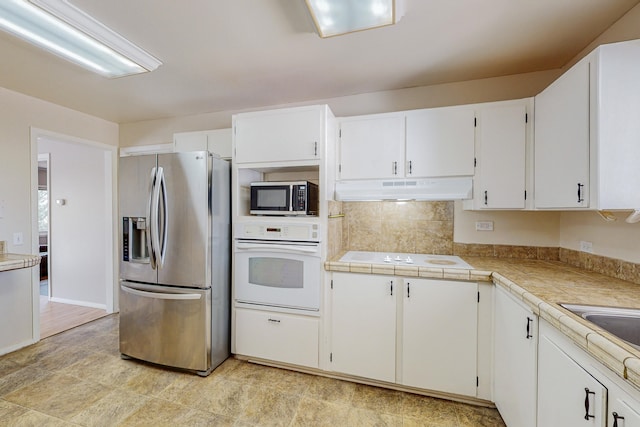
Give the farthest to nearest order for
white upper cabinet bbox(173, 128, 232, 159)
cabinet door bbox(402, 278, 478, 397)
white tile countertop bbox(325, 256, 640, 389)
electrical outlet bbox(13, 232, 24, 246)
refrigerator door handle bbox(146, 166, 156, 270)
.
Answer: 1. white upper cabinet bbox(173, 128, 232, 159)
2. electrical outlet bbox(13, 232, 24, 246)
3. refrigerator door handle bbox(146, 166, 156, 270)
4. cabinet door bbox(402, 278, 478, 397)
5. white tile countertop bbox(325, 256, 640, 389)

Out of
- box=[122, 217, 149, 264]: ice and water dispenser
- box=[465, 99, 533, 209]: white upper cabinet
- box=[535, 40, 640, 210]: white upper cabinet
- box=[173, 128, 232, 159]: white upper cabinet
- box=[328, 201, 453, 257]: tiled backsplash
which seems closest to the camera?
box=[535, 40, 640, 210]: white upper cabinet

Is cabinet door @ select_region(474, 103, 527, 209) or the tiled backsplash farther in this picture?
the tiled backsplash

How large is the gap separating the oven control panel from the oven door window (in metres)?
0.19

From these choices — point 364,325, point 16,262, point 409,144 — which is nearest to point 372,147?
point 409,144

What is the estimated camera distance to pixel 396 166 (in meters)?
2.26

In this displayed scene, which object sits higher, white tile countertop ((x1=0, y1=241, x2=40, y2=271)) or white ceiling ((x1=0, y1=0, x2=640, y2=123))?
white ceiling ((x1=0, y1=0, x2=640, y2=123))

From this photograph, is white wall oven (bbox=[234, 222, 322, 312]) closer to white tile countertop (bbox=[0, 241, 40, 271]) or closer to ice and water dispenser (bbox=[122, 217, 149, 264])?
ice and water dispenser (bbox=[122, 217, 149, 264])

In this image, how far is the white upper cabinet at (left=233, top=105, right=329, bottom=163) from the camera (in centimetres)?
219

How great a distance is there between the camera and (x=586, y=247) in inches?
75.1

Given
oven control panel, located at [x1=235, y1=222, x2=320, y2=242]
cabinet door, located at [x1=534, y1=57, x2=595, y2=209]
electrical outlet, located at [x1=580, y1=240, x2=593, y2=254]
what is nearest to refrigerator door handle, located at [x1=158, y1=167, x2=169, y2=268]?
oven control panel, located at [x1=235, y1=222, x2=320, y2=242]

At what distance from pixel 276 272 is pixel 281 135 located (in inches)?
45.4

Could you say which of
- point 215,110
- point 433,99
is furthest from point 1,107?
point 433,99

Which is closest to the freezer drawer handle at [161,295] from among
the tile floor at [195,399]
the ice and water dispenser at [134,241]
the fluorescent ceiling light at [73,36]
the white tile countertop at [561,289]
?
the ice and water dispenser at [134,241]

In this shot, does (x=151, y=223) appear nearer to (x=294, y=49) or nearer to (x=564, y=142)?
(x=294, y=49)
